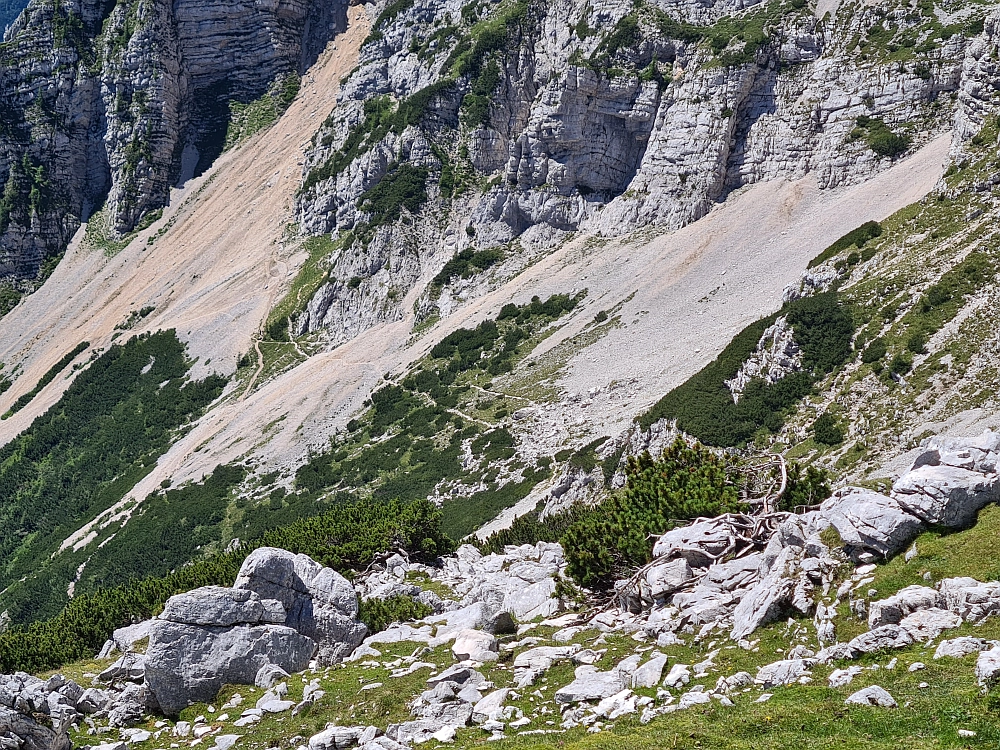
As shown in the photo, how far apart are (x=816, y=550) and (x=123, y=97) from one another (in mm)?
189260

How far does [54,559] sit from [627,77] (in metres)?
95.2

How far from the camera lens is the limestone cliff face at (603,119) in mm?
93500

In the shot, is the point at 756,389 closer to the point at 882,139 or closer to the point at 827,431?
the point at 827,431

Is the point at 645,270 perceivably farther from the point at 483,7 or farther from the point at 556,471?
the point at 483,7

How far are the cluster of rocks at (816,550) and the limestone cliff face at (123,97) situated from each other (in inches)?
6719

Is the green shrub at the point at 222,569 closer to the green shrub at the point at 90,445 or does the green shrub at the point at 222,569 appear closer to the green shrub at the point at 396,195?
the green shrub at the point at 90,445

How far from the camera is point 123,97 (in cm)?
17450

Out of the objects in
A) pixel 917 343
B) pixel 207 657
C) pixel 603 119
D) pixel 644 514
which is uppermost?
pixel 603 119

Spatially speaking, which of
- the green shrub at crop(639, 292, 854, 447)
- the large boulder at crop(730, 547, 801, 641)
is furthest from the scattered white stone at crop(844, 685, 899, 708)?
the green shrub at crop(639, 292, 854, 447)

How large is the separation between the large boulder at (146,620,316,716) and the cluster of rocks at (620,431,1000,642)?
11.4 metres

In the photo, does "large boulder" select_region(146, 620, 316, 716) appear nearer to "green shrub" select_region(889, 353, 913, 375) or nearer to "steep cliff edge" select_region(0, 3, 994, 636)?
"steep cliff edge" select_region(0, 3, 994, 636)

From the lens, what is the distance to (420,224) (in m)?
126

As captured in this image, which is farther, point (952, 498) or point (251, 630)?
point (251, 630)

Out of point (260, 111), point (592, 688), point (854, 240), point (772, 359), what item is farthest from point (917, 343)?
point (260, 111)
